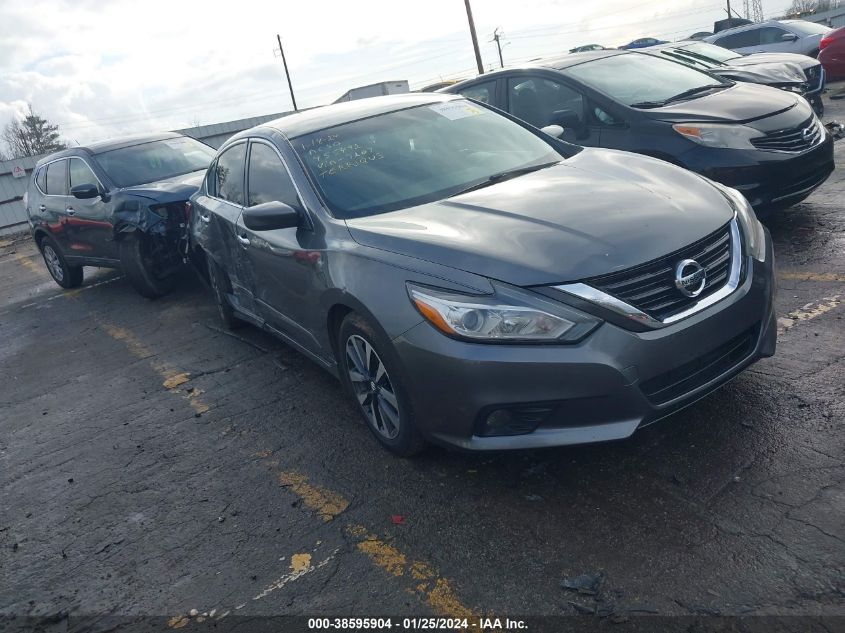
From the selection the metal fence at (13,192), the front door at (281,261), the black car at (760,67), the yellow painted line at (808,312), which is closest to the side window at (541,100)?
the black car at (760,67)

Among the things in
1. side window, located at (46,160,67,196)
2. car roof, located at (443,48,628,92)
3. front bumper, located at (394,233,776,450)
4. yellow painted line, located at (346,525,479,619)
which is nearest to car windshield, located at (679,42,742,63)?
car roof, located at (443,48,628,92)

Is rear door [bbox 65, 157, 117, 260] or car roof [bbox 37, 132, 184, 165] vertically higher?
car roof [bbox 37, 132, 184, 165]

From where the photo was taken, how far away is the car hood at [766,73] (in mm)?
8805

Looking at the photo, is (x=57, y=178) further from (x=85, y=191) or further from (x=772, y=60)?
(x=772, y=60)

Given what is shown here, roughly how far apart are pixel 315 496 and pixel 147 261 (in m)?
5.19

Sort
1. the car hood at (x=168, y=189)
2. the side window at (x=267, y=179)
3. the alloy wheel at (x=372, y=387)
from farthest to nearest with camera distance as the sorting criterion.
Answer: the car hood at (x=168, y=189)
the side window at (x=267, y=179)
the alloy wheel at (x=372, y=387)

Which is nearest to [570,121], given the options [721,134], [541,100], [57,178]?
[541,100]

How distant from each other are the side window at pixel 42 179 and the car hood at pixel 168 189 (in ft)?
7.96

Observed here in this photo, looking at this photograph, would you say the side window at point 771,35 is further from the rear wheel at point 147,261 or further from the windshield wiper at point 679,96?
the rear wheel at point 147,261

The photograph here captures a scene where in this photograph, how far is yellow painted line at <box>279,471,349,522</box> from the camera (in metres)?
3.45

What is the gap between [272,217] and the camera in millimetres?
3908

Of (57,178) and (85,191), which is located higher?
(57,178)

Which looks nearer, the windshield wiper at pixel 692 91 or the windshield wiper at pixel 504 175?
the windshield wiper at pixel 504 175

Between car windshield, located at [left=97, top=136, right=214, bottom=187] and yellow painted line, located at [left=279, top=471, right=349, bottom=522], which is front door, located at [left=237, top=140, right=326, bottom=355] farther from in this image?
car windshield, located at [left=97, top=136, right=214, bottom=187]
